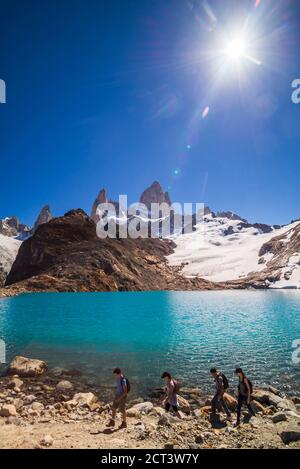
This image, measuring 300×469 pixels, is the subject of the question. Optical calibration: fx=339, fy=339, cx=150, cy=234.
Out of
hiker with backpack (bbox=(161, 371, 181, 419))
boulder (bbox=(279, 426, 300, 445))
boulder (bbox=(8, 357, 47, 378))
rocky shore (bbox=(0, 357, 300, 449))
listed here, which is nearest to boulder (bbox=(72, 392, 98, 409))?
rocky shore (bbox=(0, 357, 300, 449))

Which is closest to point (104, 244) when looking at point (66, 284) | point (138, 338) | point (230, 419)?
point (66, 284)

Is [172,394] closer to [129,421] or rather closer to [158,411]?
[158,411]

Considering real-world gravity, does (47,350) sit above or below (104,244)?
below

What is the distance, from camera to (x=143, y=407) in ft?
59.3

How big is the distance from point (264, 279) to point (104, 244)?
9631 cm

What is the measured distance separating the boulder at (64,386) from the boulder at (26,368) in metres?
3.24

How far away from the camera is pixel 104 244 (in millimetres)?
159000

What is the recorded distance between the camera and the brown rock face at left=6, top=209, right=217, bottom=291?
129875mm

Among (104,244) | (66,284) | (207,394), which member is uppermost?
(104,244)

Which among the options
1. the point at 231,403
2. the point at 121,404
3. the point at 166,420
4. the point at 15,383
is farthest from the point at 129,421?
the point at 15,383

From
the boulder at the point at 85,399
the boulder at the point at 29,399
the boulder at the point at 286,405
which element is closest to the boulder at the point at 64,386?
the boulder at the point at 29,399

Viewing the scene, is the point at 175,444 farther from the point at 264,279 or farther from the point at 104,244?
the point at 264,279

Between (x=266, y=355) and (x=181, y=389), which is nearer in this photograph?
(x=181, y=389)

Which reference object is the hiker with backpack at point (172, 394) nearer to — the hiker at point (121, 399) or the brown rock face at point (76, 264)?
the hiker at point (121, 399)
